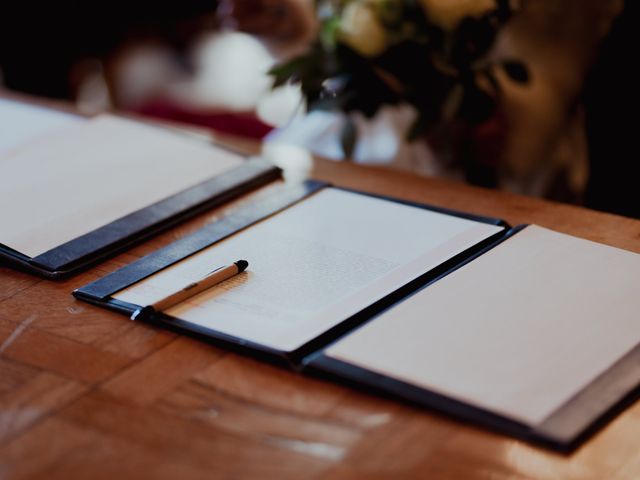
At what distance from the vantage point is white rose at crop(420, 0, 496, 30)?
0.99 m

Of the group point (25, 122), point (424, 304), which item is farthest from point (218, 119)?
point (424, 304)

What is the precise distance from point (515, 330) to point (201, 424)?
0.75 feet

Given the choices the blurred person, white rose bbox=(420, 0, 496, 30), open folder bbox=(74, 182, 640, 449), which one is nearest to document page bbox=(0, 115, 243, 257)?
open folder bbox=(74, 182, 640, 449)

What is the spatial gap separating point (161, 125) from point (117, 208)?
0.25 meters

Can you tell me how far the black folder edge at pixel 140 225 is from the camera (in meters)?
0.81

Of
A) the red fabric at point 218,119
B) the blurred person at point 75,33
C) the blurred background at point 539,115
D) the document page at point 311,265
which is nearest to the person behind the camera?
the document page at point 311,265

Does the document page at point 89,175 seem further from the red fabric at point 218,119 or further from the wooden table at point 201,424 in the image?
the red fabric at point 218,119

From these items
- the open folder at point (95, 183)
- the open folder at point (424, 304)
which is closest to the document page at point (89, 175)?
the open folder at point (95, 183)

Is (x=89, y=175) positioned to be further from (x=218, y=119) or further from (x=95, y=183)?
(x=218, y=119)

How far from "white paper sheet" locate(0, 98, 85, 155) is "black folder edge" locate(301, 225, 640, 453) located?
60 cm

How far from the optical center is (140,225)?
870 millimetres

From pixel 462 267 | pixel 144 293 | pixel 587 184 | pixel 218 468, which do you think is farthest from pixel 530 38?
pixel 218 468

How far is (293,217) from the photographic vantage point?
867mm

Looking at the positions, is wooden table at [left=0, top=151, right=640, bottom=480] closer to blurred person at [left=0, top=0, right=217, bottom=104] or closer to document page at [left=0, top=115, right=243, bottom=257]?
document page at [left=0, top=115, right=243, bottom=257]
